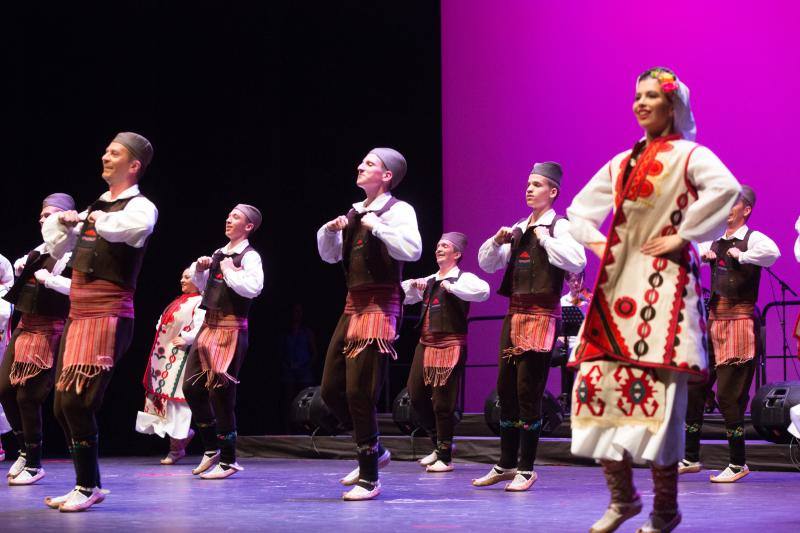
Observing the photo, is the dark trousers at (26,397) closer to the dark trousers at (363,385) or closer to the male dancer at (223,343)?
the male dancer at (223,343)

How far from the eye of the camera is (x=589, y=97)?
916cm

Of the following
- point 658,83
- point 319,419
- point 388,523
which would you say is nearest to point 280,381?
point 319,419

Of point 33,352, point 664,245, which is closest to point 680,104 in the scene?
point 664,245

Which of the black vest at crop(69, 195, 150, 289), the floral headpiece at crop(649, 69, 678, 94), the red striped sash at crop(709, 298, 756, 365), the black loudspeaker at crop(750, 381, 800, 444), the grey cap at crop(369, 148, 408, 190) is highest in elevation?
the floral headpiece at crop(649, 69, 678, 94)

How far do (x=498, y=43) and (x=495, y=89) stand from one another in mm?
410

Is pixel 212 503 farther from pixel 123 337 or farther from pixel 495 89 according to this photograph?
pixel 495 89

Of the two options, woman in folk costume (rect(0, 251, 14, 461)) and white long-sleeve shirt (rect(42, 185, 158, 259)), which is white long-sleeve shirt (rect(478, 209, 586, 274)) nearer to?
white long-sleeve shirt (rect(42, 185, 158, 259))

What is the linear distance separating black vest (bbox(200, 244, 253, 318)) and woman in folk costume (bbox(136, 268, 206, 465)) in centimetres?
144

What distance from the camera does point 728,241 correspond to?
6.04 m

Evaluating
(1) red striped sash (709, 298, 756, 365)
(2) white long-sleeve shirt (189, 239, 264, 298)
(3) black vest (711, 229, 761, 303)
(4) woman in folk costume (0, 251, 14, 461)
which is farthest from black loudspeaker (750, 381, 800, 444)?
(4) woman in folk costume (0, 251, 14, 461)

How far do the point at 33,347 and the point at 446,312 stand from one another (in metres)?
2.62

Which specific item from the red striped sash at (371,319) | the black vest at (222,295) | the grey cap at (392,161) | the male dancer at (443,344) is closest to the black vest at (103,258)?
the red striped sash at (371,319)

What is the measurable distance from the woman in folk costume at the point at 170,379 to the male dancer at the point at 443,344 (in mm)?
1705

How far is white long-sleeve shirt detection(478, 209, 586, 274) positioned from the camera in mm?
5105
